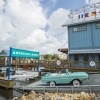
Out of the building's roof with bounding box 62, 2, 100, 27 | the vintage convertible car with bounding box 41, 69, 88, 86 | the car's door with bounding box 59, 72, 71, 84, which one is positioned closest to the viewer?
the vintage convertible car with bounding box 41, 69, 88, 86

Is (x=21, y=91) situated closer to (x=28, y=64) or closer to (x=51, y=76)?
(x=51, y=76)

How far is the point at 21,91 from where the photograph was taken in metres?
17.7

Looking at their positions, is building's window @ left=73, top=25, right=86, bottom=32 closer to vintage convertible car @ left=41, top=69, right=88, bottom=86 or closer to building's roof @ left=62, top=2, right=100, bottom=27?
building's roof @ left=62, top=2, right=100, bottom=27

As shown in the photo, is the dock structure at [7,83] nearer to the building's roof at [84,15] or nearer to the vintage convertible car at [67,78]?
the vintage convertible car at [67,78]

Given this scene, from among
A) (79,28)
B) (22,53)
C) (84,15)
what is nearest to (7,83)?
(22,53)

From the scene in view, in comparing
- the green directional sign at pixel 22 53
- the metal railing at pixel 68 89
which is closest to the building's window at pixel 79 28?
the green directional sign at pixel 22 53

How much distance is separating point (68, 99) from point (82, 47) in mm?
16117

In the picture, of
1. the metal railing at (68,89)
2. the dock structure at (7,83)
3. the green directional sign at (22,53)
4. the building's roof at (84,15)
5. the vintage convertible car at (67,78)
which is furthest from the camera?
the building's roof at (84,15)

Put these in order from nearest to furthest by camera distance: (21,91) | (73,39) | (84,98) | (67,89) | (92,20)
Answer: (84,98), (67,89), (21,91), (92,20), (73,39)

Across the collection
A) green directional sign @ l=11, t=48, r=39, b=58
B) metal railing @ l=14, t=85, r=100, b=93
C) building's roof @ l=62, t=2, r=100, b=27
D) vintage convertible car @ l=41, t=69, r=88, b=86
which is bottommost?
metal railing @ l=14, t=85, r=100, b=93

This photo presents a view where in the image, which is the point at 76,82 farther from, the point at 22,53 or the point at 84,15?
the point at 84,15

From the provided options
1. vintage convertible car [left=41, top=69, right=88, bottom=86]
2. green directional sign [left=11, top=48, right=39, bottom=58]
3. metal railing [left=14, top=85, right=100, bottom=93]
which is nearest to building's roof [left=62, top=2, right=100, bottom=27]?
green directional sign [left=11, top=48, right=39, bottom=58]

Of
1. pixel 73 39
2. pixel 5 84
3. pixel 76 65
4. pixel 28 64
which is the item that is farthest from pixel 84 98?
pixel 28 64

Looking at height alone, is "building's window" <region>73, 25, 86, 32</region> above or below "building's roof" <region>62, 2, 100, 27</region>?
below
